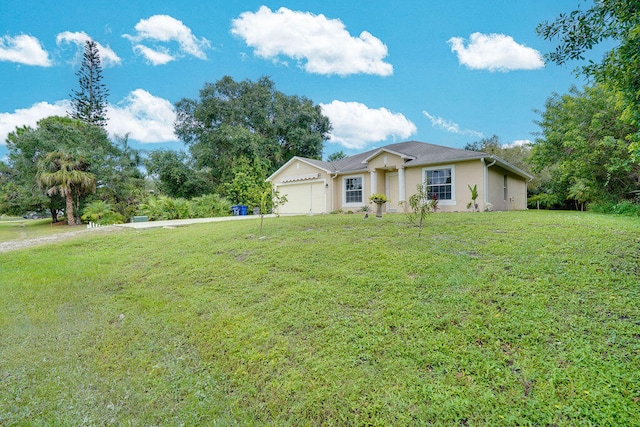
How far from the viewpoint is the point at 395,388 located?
2459 millimetres

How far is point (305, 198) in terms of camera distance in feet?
62.3

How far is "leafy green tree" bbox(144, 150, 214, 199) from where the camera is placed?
82.5 feet

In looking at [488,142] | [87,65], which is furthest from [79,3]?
[488,142]

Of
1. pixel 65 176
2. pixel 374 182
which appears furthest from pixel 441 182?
pixel 65 176

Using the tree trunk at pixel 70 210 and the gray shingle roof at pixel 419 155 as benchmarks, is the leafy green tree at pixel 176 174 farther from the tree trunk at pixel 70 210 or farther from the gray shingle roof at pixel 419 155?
the gray shingle roof at pixel 419 155

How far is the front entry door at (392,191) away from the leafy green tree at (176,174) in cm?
1801

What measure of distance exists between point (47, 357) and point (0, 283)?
4.52 m

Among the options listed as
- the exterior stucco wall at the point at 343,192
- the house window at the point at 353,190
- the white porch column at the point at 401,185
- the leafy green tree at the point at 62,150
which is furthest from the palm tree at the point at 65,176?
the white porch column at the point at 401,185

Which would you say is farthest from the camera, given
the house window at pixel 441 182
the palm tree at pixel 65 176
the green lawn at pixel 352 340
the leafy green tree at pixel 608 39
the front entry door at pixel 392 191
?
the palm tree at pixel 65 176

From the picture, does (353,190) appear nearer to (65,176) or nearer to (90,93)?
(65,176)

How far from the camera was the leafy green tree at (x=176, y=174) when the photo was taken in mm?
25156

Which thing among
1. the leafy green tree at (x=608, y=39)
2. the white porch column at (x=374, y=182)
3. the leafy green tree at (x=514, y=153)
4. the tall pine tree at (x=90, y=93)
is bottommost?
the white porch column at (x=374, y=182)

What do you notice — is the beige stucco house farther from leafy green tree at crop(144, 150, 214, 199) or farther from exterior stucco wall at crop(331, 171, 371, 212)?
leafy green tree at crop(144, 150, 214, 199)

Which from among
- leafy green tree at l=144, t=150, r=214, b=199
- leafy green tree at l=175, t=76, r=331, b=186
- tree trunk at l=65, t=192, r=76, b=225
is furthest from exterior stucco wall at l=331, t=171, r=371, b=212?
tree trunk at l=65, t=192, r=76, b=225
